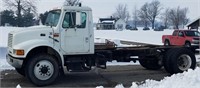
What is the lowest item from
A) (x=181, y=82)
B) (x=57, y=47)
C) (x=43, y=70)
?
(x=181, y=82)

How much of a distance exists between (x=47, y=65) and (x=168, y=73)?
5.02 meters

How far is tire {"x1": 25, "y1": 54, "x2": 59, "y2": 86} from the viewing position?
9891 mm

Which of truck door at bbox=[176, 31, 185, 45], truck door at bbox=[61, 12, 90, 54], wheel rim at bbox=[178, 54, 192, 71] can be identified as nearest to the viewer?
truck door at bbox=[61, 12, 90, 54]

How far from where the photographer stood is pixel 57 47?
33.7 ft

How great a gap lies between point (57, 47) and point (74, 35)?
2.15 ft

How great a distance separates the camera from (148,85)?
8.81 metres

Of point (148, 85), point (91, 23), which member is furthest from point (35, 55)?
point (148, 85)

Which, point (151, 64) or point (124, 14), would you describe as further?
point (124, 14)

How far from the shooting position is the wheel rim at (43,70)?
32.7ft

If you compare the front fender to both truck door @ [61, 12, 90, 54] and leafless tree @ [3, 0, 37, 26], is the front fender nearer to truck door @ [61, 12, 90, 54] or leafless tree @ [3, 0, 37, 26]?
truck door @ [61, 12, 90, 54]

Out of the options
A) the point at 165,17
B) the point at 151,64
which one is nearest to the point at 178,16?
the point at 165,17

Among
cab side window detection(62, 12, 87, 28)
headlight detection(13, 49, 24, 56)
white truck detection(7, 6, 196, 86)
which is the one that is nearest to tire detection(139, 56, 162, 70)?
white truck detection(7, 6, 196, 86)

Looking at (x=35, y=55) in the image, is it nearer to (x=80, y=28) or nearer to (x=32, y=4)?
(x=80, y=28)

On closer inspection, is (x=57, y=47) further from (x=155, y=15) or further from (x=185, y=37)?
(x=155, y=15)
